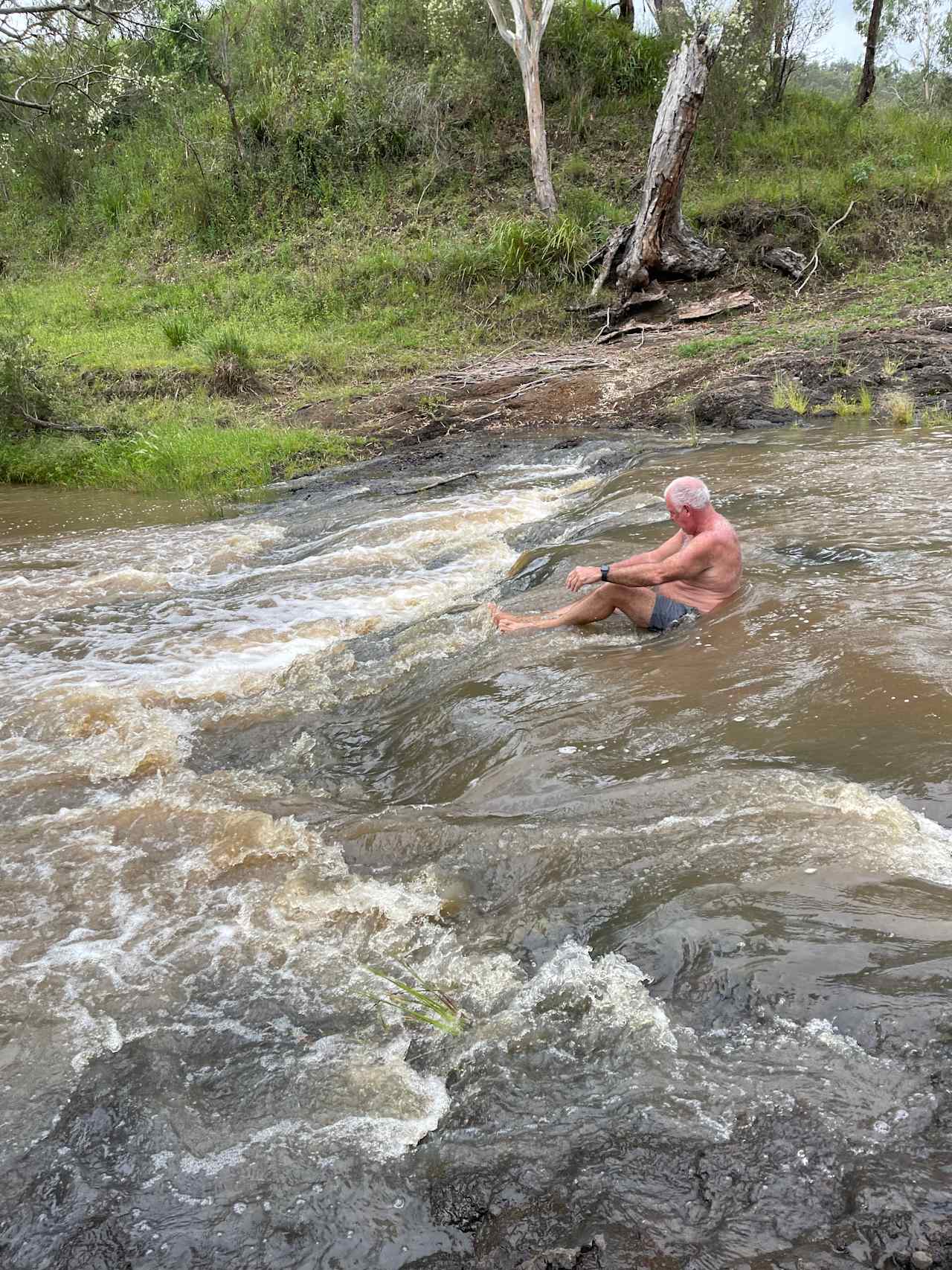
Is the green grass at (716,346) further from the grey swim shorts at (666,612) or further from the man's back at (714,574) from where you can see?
the grey swim shorts at (666,612)

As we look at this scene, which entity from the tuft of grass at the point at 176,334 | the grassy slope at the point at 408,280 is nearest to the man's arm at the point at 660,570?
the grassy slope at the point at 408,280

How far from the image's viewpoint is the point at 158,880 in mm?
3539

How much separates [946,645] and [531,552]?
10.9ft

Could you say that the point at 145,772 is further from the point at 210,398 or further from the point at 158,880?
the point at 210,398

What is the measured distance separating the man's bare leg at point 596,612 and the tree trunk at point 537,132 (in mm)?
13898

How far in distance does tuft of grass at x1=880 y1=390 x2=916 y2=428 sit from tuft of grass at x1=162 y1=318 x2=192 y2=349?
36.6 ft

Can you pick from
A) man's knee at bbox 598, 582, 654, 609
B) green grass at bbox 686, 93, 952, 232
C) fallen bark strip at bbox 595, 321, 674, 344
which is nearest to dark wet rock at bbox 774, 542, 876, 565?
man's knee at bbox 598, 582, 654, 609

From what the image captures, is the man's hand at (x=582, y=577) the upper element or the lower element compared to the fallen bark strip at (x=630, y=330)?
lower

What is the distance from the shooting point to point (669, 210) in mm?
15234

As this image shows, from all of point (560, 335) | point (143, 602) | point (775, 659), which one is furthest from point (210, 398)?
point (775, 659)

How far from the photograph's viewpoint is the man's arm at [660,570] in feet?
18.1

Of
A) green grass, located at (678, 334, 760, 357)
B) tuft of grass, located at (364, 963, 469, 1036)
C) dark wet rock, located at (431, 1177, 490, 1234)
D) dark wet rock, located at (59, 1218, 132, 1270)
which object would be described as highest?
green grass, located at (678, 334, 760, 357)

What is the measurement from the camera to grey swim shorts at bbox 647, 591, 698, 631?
18.4ft

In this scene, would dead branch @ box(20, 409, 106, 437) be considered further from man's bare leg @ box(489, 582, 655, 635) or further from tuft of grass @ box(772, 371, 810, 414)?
man's bare leg @ box(489, 582, 655, 635)
